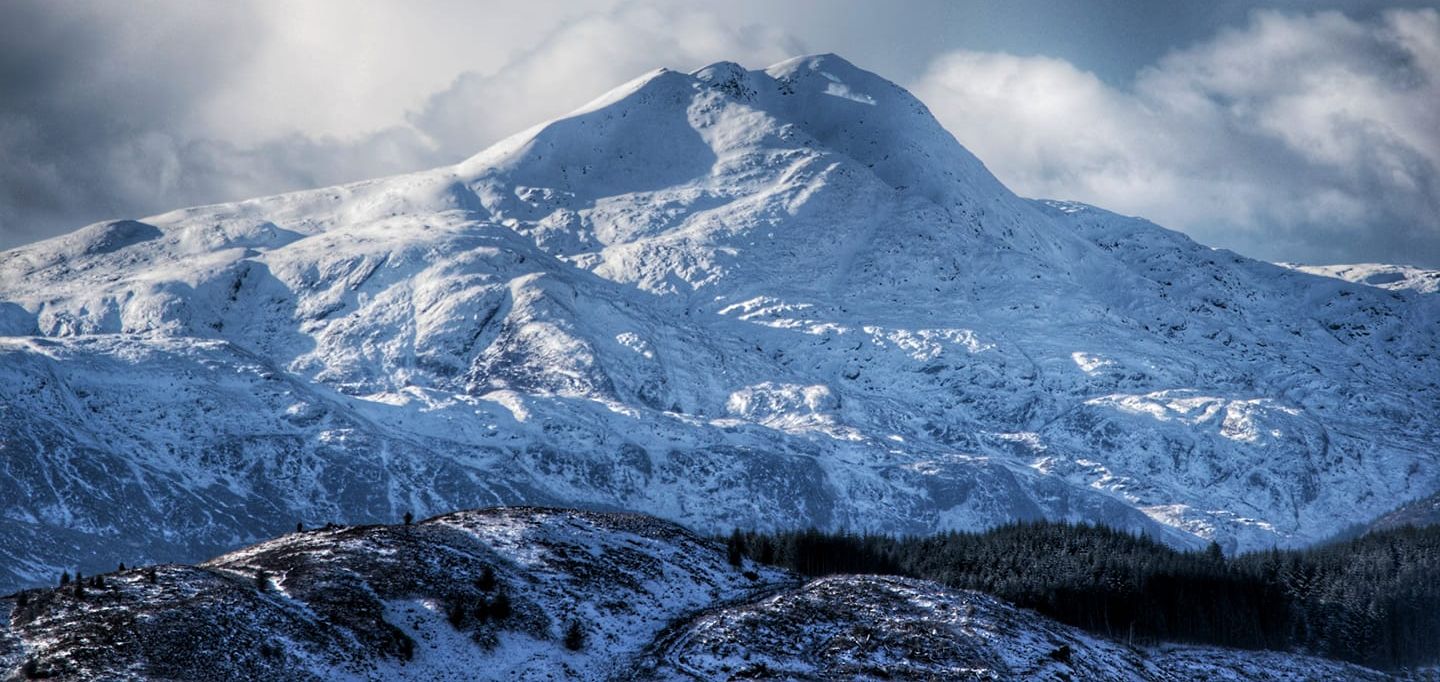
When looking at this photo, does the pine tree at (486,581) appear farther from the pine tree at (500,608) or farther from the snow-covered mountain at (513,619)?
the pine tree at (500,608)

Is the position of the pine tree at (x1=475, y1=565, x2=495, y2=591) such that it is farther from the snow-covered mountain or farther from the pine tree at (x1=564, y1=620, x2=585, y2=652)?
the pine tree at (x1=564, y1=620, x2=585, y2=652)

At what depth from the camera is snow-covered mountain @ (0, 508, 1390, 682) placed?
93.2 metres

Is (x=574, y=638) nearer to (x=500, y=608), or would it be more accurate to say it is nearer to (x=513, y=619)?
(x=513, y=619)

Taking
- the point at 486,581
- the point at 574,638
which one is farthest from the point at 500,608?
the point at 574,638

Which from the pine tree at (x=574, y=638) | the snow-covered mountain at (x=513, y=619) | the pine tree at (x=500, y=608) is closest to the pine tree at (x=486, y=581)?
the snow-covered mountain at (x=513, y=619)

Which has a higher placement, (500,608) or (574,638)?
(500,608)

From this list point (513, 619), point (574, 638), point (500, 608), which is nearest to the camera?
point (500, 608)

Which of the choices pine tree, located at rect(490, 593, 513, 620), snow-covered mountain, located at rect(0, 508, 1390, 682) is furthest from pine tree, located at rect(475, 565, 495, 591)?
pine tree, located at rect(490, 593, 513, 620)

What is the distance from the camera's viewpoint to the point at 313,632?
9750 centimetres

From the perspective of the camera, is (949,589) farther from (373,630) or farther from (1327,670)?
(1327,670)

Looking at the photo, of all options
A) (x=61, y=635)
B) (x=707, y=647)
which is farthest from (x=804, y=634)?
(x=61, y=635)

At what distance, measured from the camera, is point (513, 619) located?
107375 millimetres

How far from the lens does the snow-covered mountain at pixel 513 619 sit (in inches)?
3671

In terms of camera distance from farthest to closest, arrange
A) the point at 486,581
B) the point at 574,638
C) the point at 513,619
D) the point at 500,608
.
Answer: the point at 486,581, the point at 513,619, the point at 574,638, the point at 500,608
